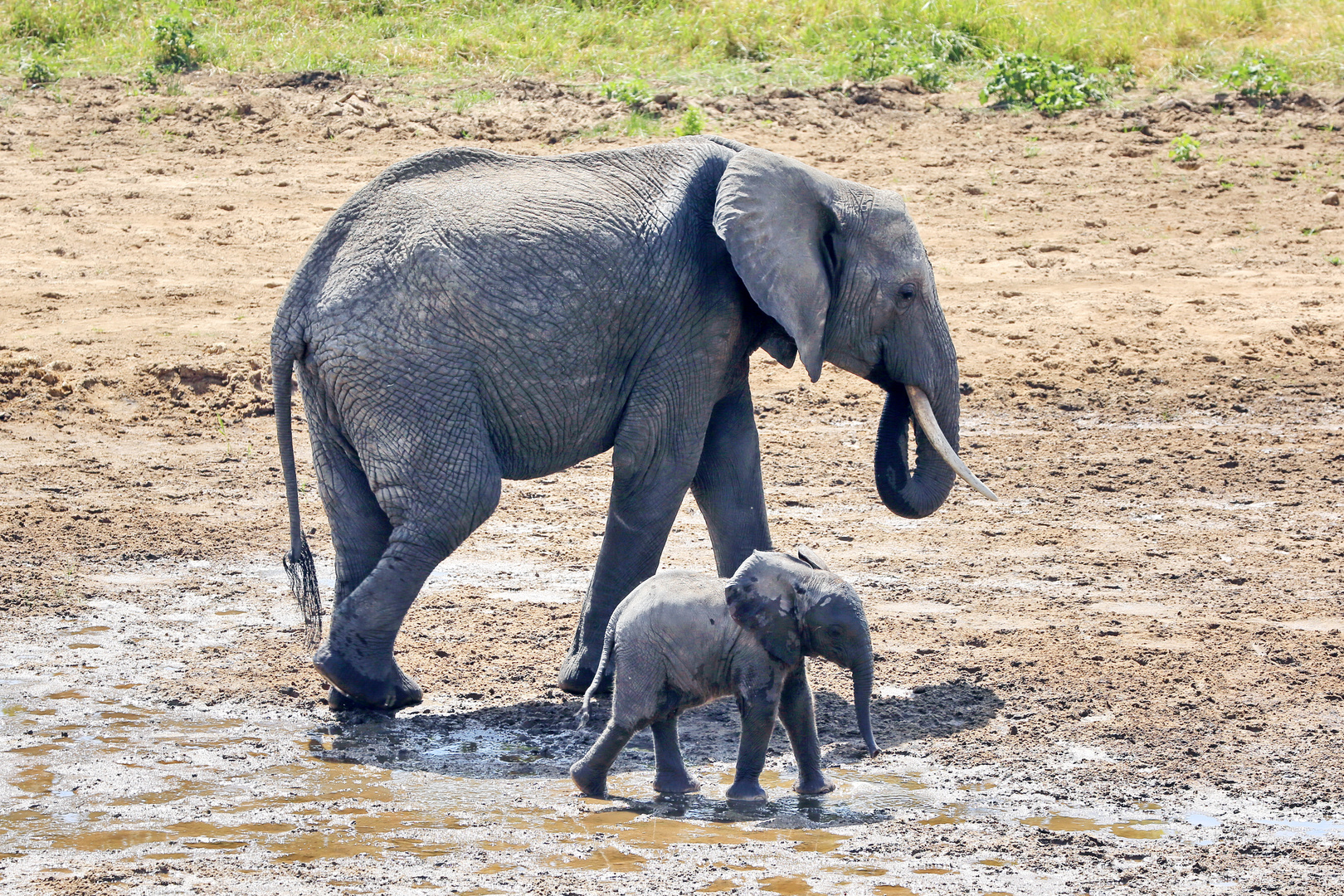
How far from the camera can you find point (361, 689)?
21.2 feet

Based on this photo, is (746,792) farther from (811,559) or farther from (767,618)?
(811,559)

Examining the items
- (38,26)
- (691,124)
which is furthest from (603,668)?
(38,26)

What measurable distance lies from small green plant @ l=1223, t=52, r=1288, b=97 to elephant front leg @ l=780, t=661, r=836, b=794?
11.2 m

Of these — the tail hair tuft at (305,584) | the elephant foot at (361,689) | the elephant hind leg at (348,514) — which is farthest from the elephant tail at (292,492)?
the elephant foot at (361,689)

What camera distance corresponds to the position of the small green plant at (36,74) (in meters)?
15.9

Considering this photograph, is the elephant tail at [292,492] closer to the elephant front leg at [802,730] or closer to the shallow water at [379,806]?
the shallow water at [379,806]

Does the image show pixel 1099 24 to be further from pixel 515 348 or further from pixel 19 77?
pixel 515 348

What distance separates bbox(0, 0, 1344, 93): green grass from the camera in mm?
16125

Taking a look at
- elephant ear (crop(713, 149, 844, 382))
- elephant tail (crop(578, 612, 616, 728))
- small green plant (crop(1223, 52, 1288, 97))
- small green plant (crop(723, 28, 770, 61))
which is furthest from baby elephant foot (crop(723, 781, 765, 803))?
small green plant (crop(723, 28, 770, 61))

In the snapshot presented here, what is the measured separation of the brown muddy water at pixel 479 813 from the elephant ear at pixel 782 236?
1.55m

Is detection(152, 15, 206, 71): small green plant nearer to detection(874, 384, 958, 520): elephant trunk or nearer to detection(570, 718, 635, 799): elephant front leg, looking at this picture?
detection(874, 384, 958, 520): elephant trunk

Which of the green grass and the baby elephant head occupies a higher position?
the green grass

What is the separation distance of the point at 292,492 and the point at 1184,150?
9734mm

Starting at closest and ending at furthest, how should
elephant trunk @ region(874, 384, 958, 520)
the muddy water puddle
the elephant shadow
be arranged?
the muddy water puddle
the elephant shadow
elephant trunk @ region(874, 384, 958, 520)
